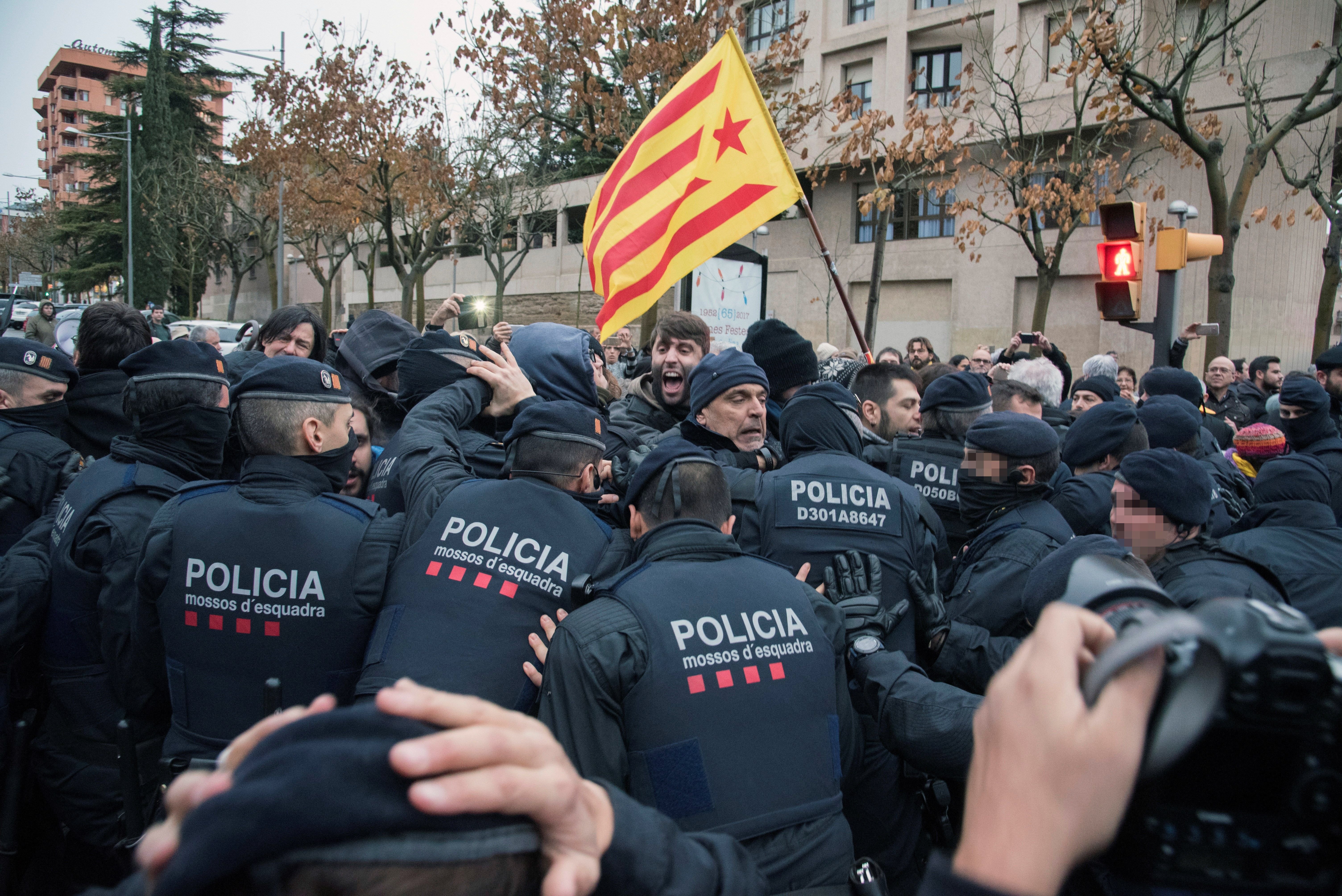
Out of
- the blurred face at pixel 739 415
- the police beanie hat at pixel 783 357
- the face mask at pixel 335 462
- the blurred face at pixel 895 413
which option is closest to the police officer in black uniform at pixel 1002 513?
the blurred face at pixel 739 415

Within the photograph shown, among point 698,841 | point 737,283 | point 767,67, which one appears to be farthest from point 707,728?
point 767,67

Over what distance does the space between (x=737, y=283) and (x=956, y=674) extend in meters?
8.79

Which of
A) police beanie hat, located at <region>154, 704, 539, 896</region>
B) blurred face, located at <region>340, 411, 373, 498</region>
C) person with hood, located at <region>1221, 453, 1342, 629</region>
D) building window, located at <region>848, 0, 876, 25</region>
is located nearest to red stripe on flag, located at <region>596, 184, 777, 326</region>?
blurred face, located at <region>340, 411, 373, 498</region>

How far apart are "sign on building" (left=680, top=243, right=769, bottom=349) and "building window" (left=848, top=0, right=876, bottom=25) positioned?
779 inches

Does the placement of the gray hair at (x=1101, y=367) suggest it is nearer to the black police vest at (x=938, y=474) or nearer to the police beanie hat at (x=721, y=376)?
the black police vest at (x=938, y=474)

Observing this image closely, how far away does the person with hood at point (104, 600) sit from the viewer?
9.68ft

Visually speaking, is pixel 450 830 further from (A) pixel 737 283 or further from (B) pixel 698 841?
(A) pixel 737 283

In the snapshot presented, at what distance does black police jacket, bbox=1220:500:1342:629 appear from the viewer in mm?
3502

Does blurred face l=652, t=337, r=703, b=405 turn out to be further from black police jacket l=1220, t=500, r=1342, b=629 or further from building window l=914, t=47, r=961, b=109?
Answer: building window l=914, t=47, r=961, b=109

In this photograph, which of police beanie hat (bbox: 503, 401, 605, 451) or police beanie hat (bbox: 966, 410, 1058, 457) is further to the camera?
police beanie hat (bbox: 966, 410, 1058, 457)

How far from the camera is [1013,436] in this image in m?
3.51


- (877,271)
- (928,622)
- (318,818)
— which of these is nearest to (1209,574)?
(928,622)

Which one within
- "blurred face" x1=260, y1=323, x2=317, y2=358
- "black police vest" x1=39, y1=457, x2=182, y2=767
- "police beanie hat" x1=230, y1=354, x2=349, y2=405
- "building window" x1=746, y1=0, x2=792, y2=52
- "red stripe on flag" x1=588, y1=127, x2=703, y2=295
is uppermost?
"building window" x1=746, y1=0, x2=792, y2=52

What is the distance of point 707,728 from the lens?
2.14m
